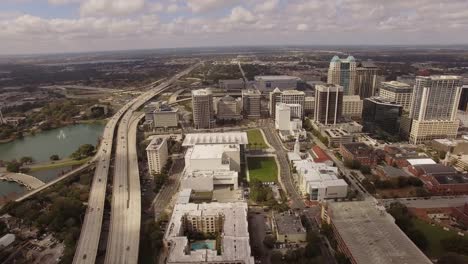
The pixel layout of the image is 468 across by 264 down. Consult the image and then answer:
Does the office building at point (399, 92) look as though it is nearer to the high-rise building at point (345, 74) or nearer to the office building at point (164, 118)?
the high-rise building at point (345, 74)

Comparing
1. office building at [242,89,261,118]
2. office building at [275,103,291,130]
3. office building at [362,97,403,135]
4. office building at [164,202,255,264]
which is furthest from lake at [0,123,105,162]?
office building at [362,97,403,135]

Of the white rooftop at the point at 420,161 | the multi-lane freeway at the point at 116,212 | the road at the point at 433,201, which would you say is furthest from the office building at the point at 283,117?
the multi-lane freeway at the point at 116,212

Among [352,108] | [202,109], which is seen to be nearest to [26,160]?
[202,109]

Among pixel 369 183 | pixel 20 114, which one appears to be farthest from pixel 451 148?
pixel 20 114

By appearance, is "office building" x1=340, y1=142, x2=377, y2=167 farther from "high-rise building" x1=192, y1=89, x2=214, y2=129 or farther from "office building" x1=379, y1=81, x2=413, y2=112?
"office building" x1=379, y1=81, x2=413, y2=112

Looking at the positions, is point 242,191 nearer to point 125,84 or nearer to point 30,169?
point 30,169

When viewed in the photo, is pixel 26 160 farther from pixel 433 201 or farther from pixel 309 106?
pixel 309 106
